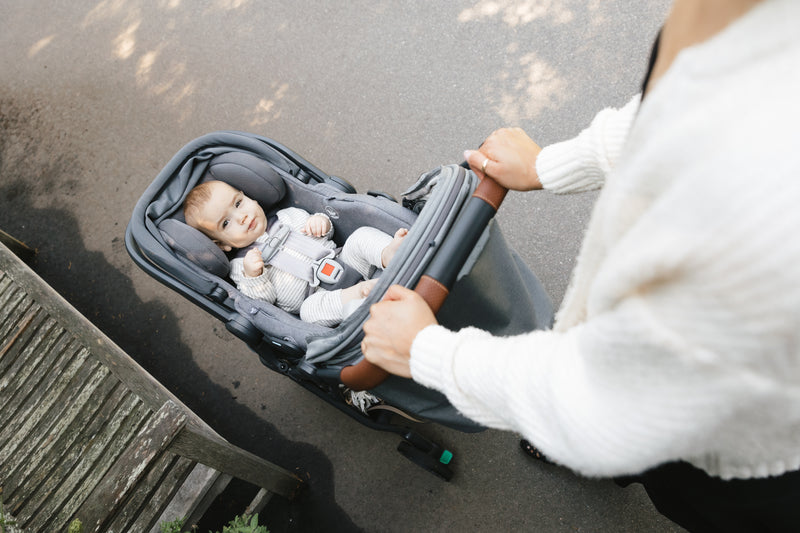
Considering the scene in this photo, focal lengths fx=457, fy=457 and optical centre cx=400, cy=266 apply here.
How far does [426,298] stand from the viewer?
1.01 m

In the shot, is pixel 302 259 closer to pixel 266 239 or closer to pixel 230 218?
pixel 266 239

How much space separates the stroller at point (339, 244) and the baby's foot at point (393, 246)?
0.07 m

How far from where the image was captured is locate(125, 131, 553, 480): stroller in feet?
3.90

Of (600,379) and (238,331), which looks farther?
(238,331)

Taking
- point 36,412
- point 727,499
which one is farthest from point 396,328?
point 36,412

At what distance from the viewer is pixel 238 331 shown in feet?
5.32

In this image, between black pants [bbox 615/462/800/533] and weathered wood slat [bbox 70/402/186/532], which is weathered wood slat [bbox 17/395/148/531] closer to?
weathered wood slat [bbox 70/402/186/532]

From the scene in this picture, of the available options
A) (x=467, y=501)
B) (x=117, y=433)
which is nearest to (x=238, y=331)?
(x=117, y=433)

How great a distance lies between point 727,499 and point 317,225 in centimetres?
164

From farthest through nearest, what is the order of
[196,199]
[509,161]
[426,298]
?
[196,199] < [509,161] < [426,298]

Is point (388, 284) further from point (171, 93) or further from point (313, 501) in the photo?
point (171, 93)

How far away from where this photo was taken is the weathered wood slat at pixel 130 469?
51.3 inches

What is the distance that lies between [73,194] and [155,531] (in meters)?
2.40

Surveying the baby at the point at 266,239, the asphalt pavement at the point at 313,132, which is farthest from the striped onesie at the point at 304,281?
the asphalt pavement at the point at 313,132
